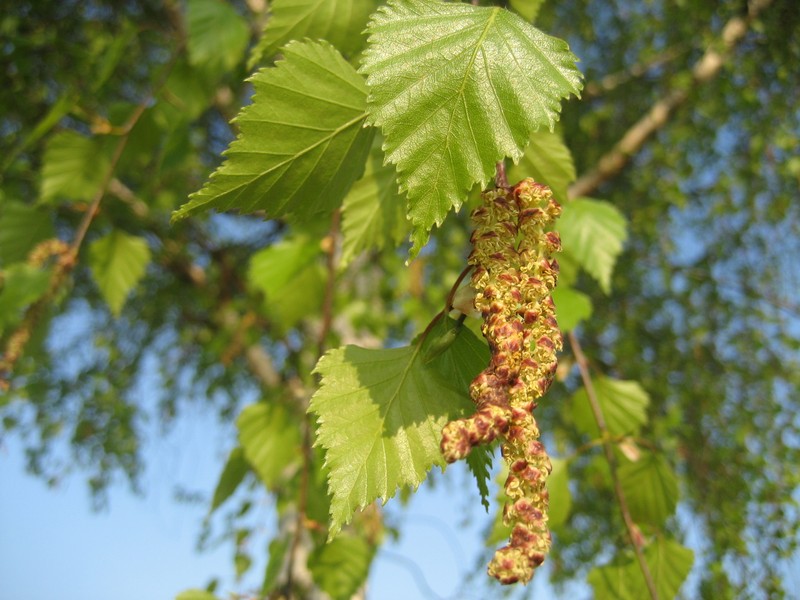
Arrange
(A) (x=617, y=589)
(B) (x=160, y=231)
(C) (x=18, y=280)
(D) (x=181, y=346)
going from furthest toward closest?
1. (D) (x=181, y=346)
2. (B) (x=160, y=231)
3. (C) (x=18, y=280)
4. (A) (x=617, y=589)

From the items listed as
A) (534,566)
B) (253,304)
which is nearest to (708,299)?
(253,304)

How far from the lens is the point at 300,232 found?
1264mm

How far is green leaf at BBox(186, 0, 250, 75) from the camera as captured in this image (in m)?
1.04

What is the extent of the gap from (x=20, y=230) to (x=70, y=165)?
7.3 inches

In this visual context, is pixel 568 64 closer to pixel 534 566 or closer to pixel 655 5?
pixel 534 566

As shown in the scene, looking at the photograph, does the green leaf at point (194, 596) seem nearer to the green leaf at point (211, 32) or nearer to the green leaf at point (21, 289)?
the green leaf at point (21, 289)

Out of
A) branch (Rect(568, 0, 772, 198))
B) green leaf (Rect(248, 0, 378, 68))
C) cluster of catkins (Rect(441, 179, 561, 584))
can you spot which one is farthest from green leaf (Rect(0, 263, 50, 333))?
branch (Rect(568, 0, 772, 198))

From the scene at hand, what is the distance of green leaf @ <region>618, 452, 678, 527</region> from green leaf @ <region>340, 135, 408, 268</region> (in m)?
0.55

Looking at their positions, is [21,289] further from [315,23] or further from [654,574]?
[654,574]

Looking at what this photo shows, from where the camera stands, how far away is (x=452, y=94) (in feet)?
1.20

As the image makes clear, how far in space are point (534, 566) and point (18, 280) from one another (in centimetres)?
95

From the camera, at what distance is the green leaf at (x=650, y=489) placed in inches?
35.7

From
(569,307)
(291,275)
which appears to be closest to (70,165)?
(291,275)

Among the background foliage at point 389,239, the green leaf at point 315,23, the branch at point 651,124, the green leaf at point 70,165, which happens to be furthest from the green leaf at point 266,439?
the branch at point 651,124
